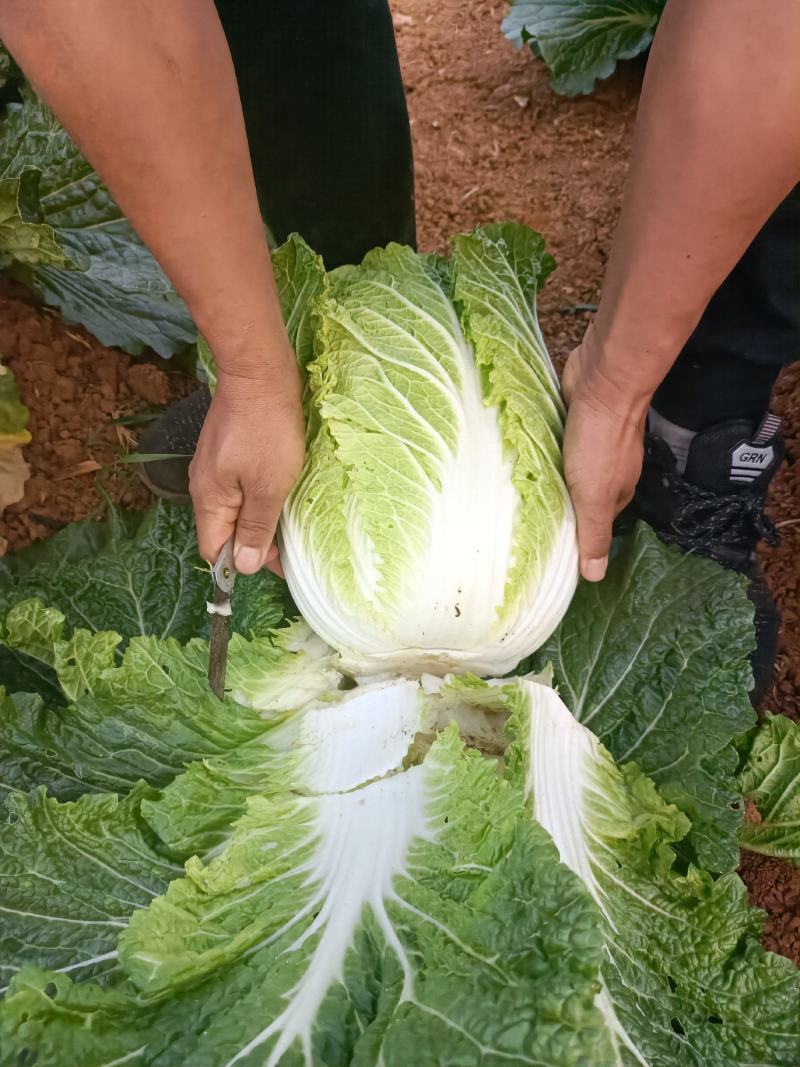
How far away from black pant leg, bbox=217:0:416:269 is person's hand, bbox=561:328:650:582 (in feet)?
4.17

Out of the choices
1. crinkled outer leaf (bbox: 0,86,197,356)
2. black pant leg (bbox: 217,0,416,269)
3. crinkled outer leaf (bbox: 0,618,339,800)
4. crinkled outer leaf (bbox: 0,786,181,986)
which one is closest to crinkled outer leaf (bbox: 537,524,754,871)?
crinkled outer leaf (bbox: 0,618,339,800)

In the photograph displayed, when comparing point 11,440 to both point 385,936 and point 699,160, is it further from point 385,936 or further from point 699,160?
point 699,160

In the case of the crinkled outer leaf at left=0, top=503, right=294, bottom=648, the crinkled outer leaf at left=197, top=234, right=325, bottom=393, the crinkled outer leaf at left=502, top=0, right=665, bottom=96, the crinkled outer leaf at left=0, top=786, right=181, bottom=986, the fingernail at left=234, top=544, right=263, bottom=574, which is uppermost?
the crinkled outer leaf at left=502, top=0, right=665, bottom=96

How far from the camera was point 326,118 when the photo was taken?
9.07ft

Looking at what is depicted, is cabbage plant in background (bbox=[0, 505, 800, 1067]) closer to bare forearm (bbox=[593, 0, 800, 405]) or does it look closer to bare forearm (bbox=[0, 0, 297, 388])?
bare forearm (bbox=[593, 0, 800, 405])

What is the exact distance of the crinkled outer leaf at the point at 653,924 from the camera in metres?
1.48

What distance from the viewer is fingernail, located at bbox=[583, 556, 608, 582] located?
1.97 metres

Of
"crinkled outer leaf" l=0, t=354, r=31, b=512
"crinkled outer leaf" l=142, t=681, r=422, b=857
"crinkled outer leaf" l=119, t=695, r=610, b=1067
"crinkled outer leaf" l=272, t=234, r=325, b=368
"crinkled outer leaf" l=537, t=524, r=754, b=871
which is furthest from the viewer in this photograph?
"crinkled outer leaf" l=0, t=354, r=31, b=512

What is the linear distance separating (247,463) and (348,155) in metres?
1.52

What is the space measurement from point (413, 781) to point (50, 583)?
1.37 meters

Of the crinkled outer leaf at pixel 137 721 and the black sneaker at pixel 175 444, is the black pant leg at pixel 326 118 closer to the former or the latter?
the black sneaker at pixel 175 444

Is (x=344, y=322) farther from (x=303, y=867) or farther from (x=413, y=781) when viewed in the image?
(x=303, y=867)

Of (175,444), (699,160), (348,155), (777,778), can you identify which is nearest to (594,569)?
(777,778)

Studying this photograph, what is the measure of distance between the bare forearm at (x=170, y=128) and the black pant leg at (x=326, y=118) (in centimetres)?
132
